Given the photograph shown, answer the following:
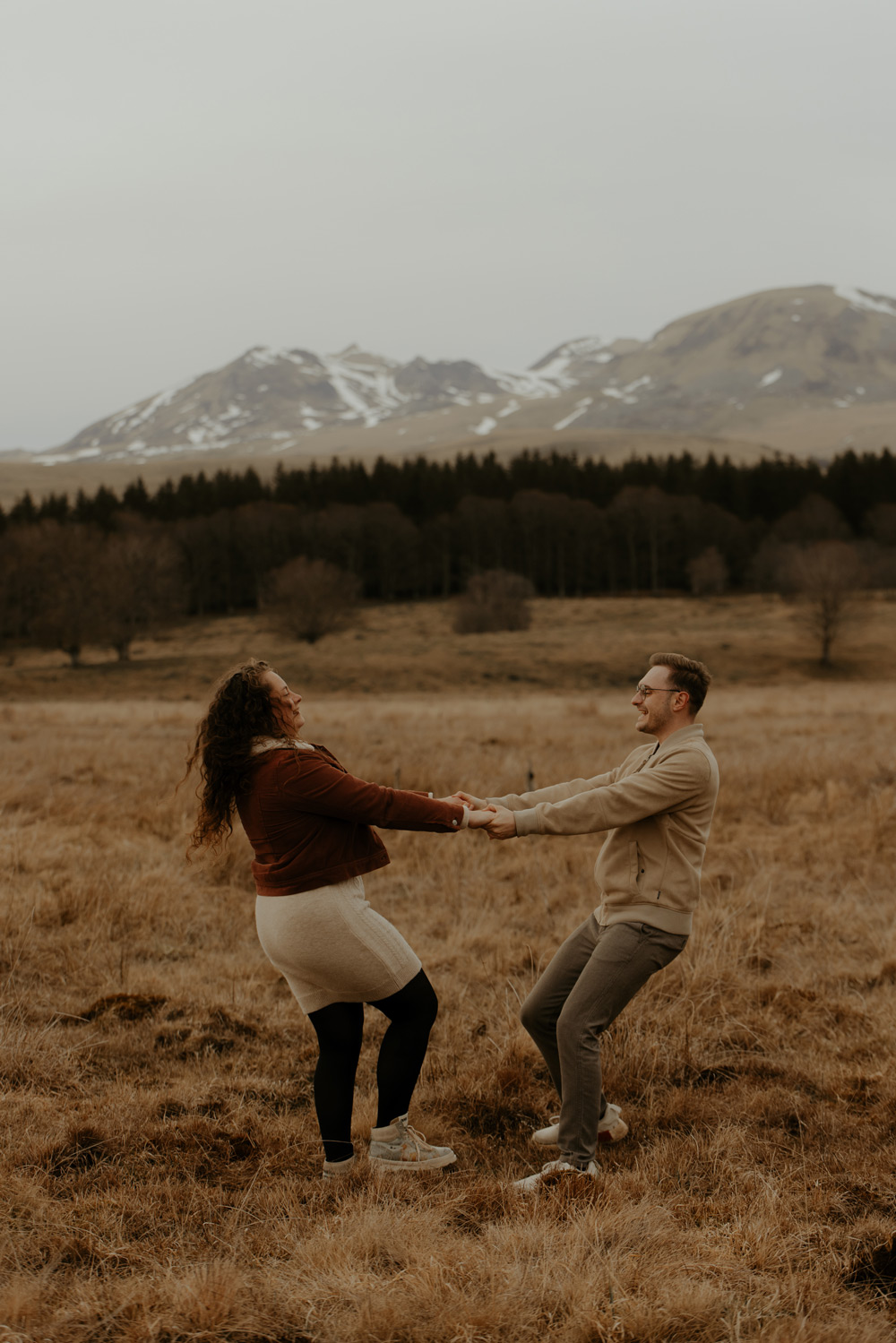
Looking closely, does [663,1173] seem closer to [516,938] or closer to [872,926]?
[516,938]

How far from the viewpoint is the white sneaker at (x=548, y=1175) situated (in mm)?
3734

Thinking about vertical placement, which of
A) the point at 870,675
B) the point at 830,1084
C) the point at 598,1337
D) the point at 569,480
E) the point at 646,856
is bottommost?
the point at 870,675

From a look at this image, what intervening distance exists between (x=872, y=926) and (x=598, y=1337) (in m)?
5.16

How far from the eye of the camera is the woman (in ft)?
12.5

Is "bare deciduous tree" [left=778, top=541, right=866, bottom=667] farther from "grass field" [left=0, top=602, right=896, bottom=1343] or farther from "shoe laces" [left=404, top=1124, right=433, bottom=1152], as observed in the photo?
"shoe laces" [left=404, top=1124, right=433, bottom=1152]

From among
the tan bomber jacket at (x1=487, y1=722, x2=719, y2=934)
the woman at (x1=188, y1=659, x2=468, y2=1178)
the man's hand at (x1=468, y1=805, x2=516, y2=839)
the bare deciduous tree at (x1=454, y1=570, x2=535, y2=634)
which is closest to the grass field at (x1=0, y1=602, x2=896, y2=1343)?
the woman at (x1=188, y1=659, x2=468, y2=1178)

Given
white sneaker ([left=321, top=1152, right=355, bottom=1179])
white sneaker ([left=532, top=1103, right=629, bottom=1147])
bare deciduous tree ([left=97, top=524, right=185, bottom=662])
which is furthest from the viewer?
bare deciduous tree ([left=97, top=524, right=185, bottom=662])

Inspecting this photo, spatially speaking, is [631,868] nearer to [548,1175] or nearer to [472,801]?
[472,801]

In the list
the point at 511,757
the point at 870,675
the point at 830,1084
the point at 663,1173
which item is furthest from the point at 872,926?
the point at 870,675

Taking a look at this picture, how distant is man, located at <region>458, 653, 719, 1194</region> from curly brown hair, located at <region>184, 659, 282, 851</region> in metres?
1.08

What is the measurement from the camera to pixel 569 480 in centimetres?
9981

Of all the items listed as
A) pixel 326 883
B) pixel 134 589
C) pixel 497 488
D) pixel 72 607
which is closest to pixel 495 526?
pixel 497 488

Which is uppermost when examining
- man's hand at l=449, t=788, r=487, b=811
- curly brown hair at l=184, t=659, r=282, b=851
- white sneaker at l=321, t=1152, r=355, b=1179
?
curly brown hair at l=184, t=659, r=282, b=851

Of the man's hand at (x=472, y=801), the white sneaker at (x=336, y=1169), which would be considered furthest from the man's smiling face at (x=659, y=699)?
the white sneaker at (x=336, y=1169)
